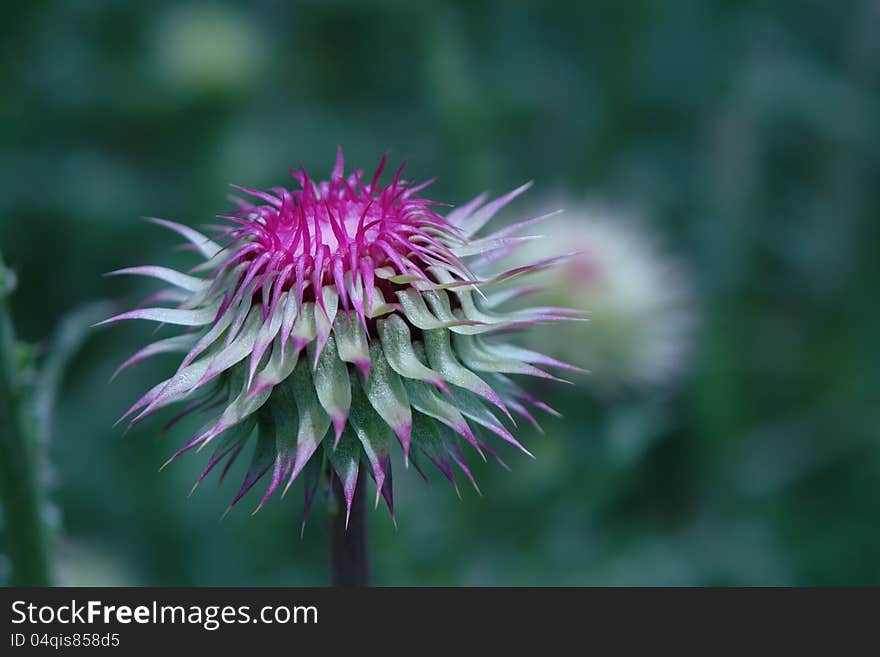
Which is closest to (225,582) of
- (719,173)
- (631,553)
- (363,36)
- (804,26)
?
(631,553)

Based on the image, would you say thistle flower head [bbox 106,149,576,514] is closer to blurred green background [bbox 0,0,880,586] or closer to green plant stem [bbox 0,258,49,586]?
green plant stem [bbox 0,258,49,586]

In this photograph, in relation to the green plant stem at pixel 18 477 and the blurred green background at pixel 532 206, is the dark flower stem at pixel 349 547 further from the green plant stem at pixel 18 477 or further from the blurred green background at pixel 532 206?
the blurred green background at pixel 532 206

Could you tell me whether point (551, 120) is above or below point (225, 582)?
above

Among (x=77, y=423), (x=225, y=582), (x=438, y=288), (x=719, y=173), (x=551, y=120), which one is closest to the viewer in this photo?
(x=438, y=288)

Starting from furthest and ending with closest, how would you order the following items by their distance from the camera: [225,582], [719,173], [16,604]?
[719,173] → [225,582] → [16,604]

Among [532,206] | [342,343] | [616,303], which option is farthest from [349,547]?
[532,206]

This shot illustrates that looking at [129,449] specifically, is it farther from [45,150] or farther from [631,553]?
[631,553]

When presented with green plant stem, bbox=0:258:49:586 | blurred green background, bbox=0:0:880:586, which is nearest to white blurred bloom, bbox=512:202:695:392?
blurred green background, bbox=0:0:880:586

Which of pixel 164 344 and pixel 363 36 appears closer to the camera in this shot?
pixel 164 344
